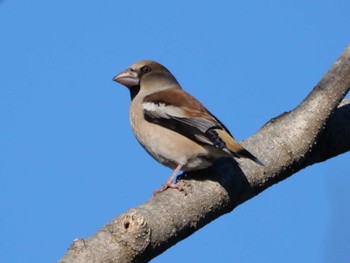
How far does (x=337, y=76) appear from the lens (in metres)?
4.41

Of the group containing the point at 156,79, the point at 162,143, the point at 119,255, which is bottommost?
the point at 119,255

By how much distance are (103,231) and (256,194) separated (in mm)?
1154

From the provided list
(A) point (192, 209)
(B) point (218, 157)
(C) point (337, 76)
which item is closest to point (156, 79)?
(B) point (218, 157)

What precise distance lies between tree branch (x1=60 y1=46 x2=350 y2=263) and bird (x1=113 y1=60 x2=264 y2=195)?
0.17 metres

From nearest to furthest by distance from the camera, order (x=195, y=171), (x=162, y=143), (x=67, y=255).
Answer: (x=67, y=255)
(x=195, y=171)
(x=162, y=143)

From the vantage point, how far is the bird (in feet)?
15.3

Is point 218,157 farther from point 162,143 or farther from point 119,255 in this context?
point 119,255

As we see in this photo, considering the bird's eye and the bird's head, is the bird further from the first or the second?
the bird's eye

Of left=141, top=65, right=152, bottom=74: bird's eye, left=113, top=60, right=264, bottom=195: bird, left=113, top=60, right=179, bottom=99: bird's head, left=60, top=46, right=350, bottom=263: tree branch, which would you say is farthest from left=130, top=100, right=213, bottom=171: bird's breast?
left=141, top=65, right=152, bottom=74: bird's eye

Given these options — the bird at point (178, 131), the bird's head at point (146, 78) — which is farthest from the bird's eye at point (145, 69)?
the bird at point (178, 131)

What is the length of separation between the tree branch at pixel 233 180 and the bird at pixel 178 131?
0.56 ft

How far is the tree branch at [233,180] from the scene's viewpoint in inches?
131

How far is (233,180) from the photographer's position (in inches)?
162

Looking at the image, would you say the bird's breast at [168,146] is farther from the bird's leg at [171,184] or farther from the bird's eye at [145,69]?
the bird's eye at [145,69]
